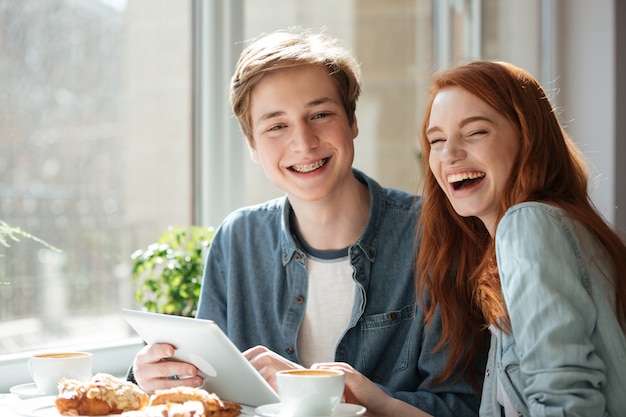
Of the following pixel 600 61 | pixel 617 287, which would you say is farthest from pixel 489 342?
pixel 600 61

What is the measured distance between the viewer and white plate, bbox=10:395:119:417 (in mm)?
1196

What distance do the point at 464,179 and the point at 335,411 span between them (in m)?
0.51

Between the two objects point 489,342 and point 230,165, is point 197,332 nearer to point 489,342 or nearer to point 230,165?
point 489,342

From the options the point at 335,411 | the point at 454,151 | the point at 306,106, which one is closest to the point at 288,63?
the point at 306,106

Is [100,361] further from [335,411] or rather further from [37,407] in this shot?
[335,411]

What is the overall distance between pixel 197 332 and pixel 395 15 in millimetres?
2527

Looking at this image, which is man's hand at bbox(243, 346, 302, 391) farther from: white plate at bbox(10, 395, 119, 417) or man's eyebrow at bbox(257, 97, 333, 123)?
man's eyebrow at bbox(257, 97, 333, 123)

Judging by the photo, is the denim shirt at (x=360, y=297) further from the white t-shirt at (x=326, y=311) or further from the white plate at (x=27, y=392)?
the white plate at (x=27, y=392)

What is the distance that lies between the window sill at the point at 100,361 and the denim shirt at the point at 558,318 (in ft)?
3.41

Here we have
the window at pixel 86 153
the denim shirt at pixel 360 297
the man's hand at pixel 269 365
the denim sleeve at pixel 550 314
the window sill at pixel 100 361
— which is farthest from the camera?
the window at pixel 86 153

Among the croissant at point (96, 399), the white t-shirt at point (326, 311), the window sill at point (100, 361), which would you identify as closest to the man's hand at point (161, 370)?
the croissant at point (96, 399)

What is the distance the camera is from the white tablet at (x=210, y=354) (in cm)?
119

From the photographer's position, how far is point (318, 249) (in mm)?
1754

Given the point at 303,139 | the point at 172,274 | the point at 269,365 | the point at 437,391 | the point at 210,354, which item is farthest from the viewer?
the point at 172,274
